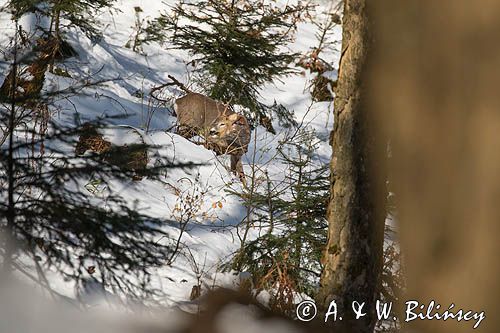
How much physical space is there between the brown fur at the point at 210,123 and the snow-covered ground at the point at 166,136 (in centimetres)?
28

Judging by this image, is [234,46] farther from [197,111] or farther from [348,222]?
[348,222]

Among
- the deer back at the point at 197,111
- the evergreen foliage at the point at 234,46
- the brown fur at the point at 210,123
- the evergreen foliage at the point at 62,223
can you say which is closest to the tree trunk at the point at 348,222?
the evergreen foliage at the point at 62,223

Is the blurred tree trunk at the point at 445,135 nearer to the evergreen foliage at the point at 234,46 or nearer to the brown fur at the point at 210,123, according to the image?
the brown fur at the point at 210,123

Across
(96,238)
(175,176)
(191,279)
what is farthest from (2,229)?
(175,176)

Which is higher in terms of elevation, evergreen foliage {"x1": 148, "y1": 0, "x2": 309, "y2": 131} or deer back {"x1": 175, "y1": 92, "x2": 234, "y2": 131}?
evergreen foliage {"x1": 148, "y1": 0, "x2": 309, "y2": 131}

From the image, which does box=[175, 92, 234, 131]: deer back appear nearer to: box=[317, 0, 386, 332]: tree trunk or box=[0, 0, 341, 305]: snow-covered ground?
box=[0, 0, 341, 305]: snow-covered ground

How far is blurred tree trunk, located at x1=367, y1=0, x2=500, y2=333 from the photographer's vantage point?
1.14 feet

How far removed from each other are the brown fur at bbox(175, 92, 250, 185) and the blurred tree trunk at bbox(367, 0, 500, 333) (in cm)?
720

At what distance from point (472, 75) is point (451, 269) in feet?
0.42

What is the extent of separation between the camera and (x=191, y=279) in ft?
13.9

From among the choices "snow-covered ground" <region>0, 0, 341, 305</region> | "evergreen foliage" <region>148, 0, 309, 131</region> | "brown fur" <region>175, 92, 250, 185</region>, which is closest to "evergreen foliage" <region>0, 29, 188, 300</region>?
"snow-covered ground" <region>0, 0, 341, 305</region>

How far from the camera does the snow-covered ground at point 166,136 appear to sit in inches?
181

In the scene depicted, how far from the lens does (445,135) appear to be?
0.36 m

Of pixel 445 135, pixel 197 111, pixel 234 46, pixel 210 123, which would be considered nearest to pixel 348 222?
pixel 445 135
